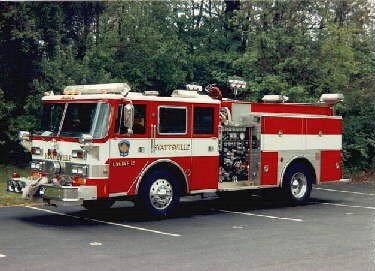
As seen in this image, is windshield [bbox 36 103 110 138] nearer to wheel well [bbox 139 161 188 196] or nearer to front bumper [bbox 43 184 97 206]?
front bumper [bbox 43 184 97 206]

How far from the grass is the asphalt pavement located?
0.76 meters

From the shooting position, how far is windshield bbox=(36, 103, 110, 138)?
11.5 metres

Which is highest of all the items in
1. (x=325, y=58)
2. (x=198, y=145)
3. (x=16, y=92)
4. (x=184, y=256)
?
(x=325, y=58)

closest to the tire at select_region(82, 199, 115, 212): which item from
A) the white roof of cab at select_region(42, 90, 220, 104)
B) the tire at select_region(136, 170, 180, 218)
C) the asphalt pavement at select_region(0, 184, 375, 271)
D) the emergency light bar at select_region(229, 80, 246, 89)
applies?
the asphalt pavement at select_region(0, 184, 375, 271)

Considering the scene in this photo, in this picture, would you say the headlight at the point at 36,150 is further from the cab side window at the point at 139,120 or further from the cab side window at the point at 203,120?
the cab side window at the point at 203,120

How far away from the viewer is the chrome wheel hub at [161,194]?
1216 centimetres

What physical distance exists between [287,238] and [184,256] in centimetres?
230

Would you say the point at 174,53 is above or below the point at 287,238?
above

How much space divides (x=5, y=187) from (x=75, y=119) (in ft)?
20.3

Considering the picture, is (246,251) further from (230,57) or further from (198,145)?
(230,57)

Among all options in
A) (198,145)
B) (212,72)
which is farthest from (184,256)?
(212,72)

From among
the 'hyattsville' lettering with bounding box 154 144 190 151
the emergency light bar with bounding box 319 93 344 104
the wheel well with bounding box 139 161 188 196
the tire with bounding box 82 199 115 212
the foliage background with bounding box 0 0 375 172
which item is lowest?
the tire with bounding box 82 199 115 212

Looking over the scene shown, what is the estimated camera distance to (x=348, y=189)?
1908 cm

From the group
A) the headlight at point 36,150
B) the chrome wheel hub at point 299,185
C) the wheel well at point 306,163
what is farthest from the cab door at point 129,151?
the chrome wheel hub at point 299,185
